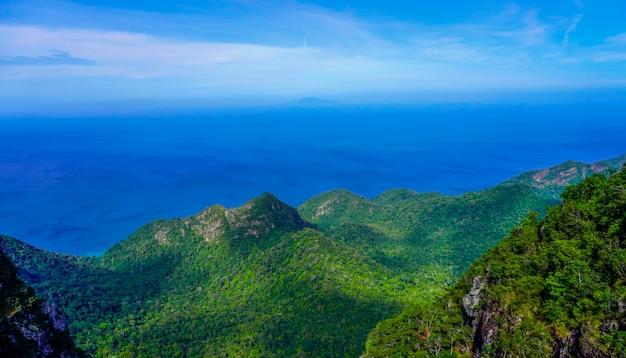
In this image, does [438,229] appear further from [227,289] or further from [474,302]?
[474,302]

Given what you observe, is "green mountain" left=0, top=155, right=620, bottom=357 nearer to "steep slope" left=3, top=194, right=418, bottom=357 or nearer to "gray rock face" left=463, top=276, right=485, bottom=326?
"steep slope" left=3, top=194, right=418, bottom=357

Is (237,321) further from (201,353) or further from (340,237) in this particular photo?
(340,237)

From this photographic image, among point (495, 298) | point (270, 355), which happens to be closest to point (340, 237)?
point (270, 355)

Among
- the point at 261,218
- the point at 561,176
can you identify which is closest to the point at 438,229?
the point at 261,218

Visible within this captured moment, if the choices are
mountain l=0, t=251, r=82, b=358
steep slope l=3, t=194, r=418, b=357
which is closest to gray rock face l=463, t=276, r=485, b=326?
steep slope l=3, t=194, r=418, b=357

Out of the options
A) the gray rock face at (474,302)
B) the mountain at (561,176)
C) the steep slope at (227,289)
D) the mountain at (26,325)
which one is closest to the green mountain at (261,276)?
the steep slope at (227,289)

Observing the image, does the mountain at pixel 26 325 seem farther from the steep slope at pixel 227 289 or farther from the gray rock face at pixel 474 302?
the gray rock face at pixel 474 302
